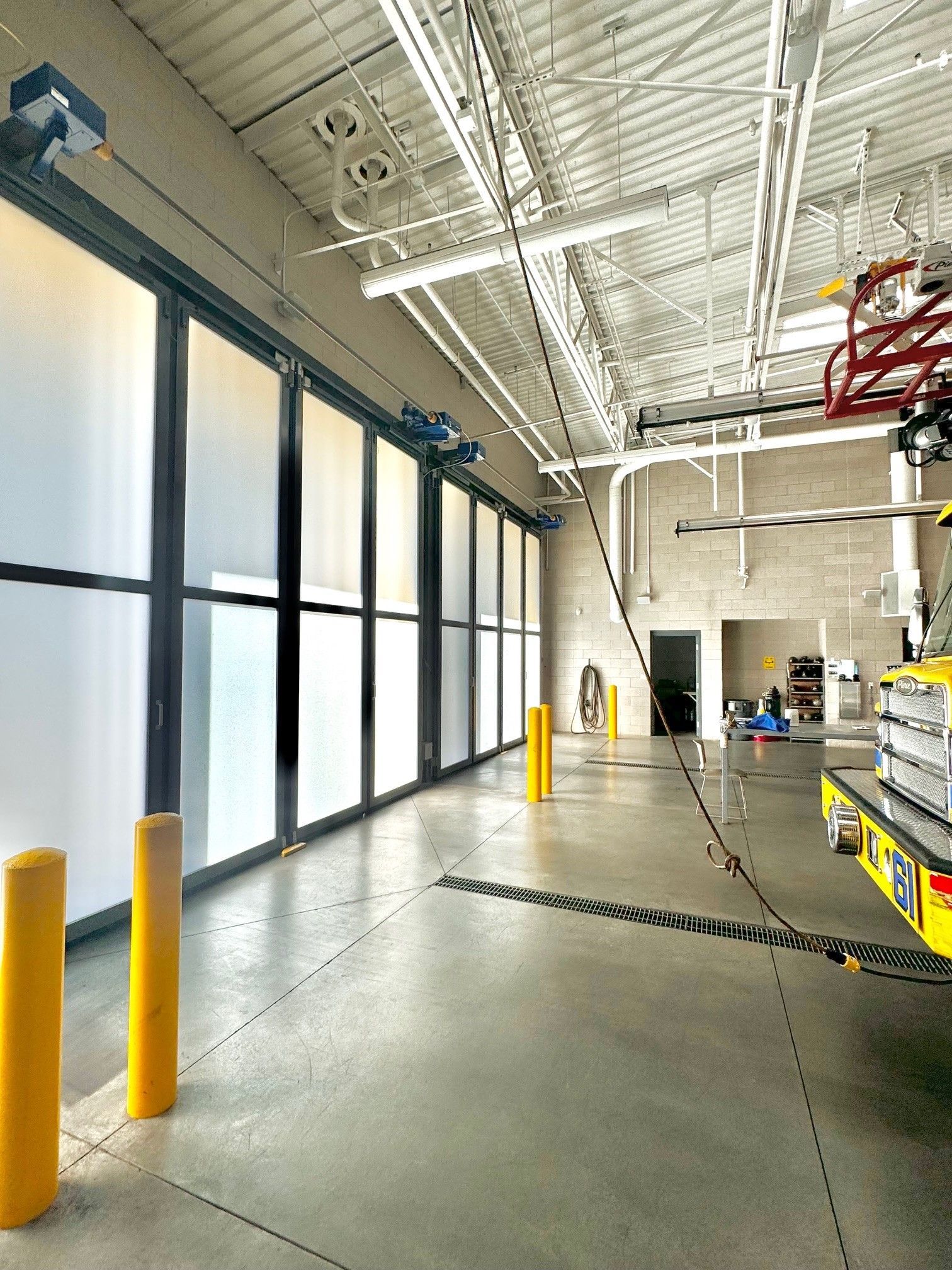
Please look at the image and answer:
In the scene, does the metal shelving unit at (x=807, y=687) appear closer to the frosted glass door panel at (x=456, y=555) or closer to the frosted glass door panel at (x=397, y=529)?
the frosted glass door panel at (x=456, y=555)

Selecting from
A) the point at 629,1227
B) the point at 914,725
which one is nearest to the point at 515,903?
the point at 629,1227

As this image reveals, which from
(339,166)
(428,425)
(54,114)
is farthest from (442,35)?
(428,425)

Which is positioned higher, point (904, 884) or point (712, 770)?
point (904, 884)

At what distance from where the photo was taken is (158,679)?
11.6ft

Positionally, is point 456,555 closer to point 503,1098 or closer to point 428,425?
point 428,425

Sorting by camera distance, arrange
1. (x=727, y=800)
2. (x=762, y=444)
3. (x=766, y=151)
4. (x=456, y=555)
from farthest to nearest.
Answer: (x=456, y=555)
(x=762, y=444)
(x=727, y=800)
(x=766, y=151)

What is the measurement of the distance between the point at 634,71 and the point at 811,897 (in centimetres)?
543

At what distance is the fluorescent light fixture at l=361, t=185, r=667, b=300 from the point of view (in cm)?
346

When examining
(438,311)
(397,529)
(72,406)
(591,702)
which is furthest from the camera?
(591,702)

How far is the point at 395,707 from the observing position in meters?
6.27

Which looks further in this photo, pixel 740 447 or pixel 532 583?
pixel 532 583

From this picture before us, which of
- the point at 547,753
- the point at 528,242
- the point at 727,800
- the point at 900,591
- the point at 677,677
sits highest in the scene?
the point at 528,242

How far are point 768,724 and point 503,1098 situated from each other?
500cm

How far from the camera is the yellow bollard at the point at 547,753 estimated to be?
621cm
